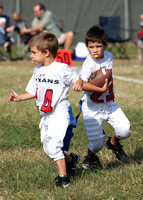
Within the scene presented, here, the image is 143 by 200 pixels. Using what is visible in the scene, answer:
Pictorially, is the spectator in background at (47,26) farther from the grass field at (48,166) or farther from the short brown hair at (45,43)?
the short brown hair at (45,43)

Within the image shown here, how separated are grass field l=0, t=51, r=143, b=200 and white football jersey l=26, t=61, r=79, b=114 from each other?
75 centimetres

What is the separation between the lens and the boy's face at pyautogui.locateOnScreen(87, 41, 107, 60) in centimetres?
454

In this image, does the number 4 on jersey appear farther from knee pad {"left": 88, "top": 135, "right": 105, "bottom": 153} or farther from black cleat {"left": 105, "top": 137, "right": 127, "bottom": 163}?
black cleat {"left": 105, "top": 137, "right": 127, "bottom": 163}

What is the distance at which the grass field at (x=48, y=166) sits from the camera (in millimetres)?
3725

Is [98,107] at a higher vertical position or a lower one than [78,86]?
lower

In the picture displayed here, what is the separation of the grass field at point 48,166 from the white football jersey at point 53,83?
2.46 ft

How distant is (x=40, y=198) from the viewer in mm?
3617

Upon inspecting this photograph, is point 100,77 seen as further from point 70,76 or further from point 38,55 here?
point 38,55

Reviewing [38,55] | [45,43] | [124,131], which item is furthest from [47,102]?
[124,131]

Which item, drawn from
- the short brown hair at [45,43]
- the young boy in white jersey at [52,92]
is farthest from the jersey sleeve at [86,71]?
the short brown hair at [45,43]

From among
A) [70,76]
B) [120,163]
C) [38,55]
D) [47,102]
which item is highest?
[38,55]

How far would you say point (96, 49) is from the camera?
456cm

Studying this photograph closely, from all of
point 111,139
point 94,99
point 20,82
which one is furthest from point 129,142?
point 20,82

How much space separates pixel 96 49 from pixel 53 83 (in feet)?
2.62
